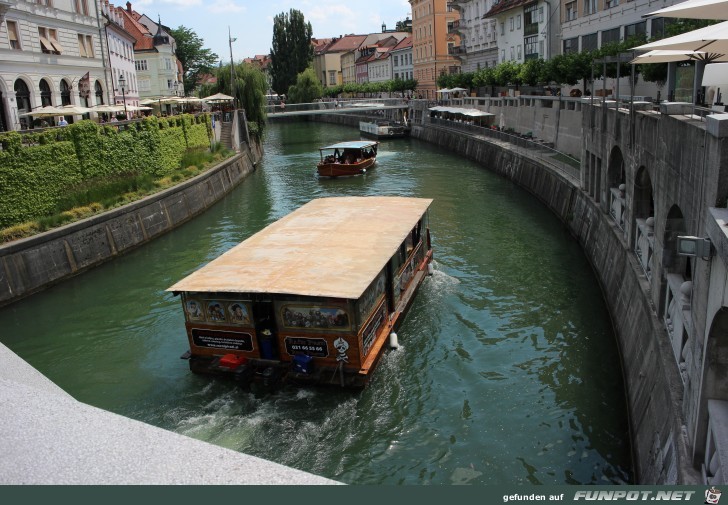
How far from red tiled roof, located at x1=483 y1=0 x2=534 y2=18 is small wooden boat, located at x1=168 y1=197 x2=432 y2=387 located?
173 feet

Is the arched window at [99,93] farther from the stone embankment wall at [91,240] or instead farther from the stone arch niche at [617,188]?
the stone arch niche at [617,188]

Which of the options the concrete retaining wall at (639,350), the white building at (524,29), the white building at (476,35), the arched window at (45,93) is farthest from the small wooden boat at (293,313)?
the white building at (476,35)

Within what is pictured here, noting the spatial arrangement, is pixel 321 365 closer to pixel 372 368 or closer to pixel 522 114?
pixel 372 368

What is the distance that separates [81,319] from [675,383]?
16360 mm

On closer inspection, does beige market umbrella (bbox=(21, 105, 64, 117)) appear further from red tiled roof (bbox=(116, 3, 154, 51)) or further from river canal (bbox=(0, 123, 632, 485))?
red tiled roof (bbox=(116, 3, 154, 51))

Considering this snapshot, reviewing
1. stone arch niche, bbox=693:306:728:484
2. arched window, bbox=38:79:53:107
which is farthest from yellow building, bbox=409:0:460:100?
stone arch niche, bbox=693:306:728:484

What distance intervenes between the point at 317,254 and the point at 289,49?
10888 centimetres

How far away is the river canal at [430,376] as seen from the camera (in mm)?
11164

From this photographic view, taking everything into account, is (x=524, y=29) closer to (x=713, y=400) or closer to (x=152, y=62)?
(x=152, y=62)

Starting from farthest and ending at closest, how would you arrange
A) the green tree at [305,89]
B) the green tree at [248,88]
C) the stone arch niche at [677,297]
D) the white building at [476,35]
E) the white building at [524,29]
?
the green tree at [305,89]
the white building at [476,35]
the green tree at [248,88]
the white building at [524,29]
the stone arch niche at [677,297]

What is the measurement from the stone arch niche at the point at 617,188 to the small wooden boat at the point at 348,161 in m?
27.1

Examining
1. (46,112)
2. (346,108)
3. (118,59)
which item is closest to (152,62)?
(118,59)

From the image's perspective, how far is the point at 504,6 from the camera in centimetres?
6538

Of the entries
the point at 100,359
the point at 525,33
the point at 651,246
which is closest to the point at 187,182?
the point at 100,359
